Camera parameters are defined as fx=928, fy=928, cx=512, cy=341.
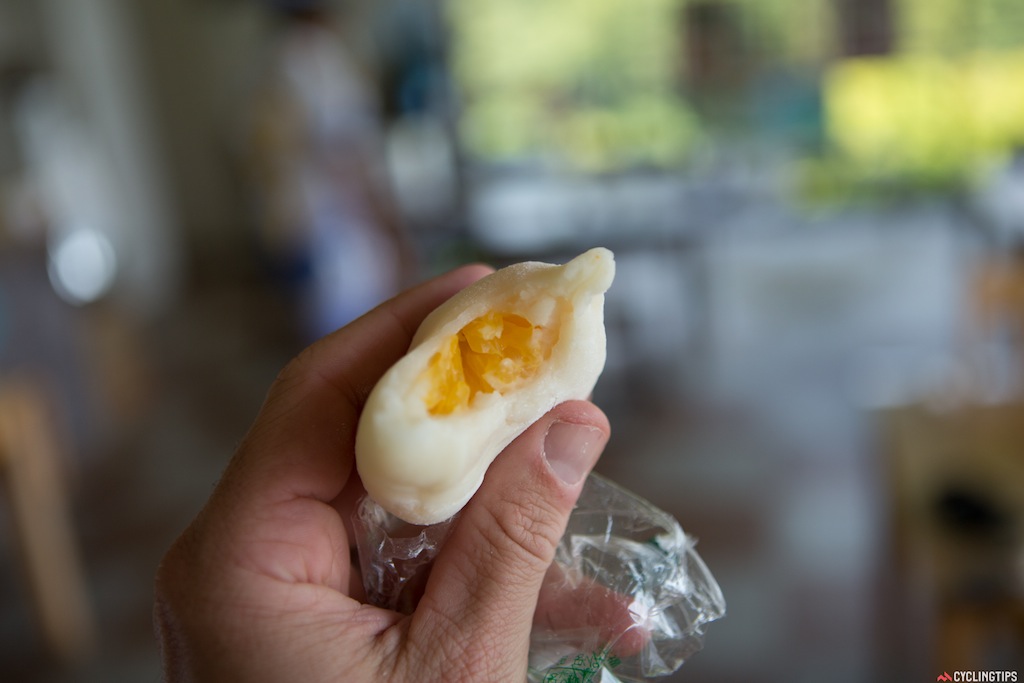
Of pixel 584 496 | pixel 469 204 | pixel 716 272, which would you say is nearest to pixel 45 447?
pixel 584 496

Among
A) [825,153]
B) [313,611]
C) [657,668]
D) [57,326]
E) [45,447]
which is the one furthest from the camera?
[825,153]

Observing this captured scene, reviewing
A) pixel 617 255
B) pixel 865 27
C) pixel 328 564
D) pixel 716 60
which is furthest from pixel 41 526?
pixel 865 27

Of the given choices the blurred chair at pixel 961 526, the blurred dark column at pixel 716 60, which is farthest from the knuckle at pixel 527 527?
the blurred dark column at pixel 716 60

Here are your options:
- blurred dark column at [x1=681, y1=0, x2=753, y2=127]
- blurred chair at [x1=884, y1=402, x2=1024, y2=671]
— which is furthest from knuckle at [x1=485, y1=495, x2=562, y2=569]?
blurred dark column at [x1=681, y1=0, x2=753, y2=127]

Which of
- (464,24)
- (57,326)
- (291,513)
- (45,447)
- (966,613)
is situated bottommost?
(966,613)

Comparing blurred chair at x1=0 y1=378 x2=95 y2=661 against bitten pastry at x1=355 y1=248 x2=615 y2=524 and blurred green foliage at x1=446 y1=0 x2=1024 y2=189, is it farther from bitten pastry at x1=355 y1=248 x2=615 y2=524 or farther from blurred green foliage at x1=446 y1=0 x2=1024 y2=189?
blurred green foliage at x1=446 y1=0 x2=1024 y2=189

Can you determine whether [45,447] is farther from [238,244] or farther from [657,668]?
[238,244]
